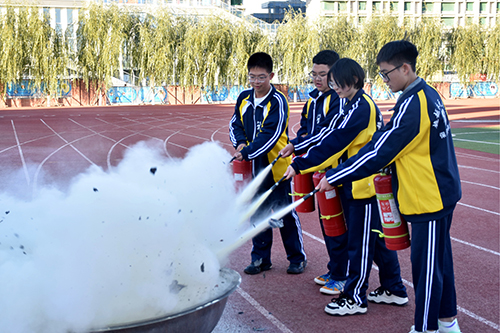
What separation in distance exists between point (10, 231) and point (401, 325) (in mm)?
2910

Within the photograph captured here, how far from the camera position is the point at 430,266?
2.87 metres

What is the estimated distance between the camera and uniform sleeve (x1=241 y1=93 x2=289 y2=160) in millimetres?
4500

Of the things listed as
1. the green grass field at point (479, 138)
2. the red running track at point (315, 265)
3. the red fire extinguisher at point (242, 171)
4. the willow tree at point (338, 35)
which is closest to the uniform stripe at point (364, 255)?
the red running track at point (315, 265)

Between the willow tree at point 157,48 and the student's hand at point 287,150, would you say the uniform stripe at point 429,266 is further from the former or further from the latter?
the willow tree at point 157,48

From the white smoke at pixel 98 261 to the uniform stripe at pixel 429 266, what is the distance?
1361 millimetres

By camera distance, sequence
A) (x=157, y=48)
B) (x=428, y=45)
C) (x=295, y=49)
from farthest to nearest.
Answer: (x=428, y=45) < (x=295, y=49) < (x=157, y=48)

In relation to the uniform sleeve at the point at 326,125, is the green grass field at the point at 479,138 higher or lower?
lower

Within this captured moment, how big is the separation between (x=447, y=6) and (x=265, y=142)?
96.9m

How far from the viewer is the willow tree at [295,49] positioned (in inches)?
1533

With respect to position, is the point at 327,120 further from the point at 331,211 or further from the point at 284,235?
the point at 284,235

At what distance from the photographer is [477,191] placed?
8.70 meters

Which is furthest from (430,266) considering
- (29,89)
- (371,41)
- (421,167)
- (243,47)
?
(371,41)

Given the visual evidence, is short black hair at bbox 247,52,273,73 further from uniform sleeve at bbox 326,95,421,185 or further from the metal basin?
the metal basin

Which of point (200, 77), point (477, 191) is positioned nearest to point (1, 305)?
point (477, 191)
